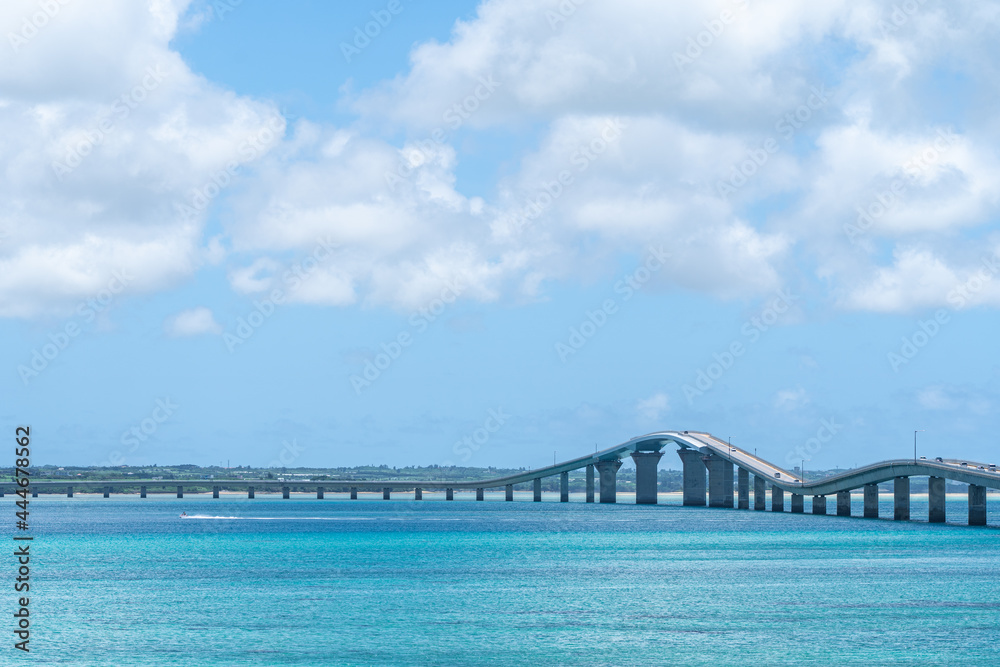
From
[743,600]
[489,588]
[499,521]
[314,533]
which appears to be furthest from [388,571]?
[499,521]

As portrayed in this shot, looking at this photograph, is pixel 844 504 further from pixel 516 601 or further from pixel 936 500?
pixel 516 601

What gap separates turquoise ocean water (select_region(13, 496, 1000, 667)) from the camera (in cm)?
4759

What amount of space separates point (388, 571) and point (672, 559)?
21.2m

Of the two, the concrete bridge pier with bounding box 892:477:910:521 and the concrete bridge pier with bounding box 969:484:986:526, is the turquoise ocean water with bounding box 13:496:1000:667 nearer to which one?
the concrete bridge pier with bounding box 969:484:986:526

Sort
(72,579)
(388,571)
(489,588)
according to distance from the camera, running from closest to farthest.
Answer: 1. (489,588)
2. (72,579)
3. (388,571)

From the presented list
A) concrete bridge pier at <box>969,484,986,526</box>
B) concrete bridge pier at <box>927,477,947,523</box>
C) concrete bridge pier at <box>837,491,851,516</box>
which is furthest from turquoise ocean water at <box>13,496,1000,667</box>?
concrete bridge pier at <box>837,491,851,516</box>

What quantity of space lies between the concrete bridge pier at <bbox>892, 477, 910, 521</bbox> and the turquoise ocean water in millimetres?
33291

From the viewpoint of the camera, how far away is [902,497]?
154 meters

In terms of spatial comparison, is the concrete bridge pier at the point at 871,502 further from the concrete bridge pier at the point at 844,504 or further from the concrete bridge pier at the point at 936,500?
the concrete bridge pier at the point at 936,500

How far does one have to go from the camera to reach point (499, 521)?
17112cm

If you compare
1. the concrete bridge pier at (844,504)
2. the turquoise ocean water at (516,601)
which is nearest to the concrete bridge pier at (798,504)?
the concrete bridge pier at (844,504)

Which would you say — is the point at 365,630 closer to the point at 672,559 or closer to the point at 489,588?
the point at 489,588

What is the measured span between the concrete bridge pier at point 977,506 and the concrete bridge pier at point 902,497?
9.48m

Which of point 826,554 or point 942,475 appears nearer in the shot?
point 826,554
